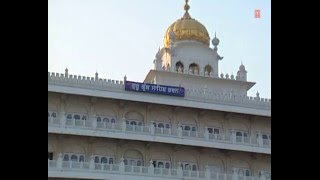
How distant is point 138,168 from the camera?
2567cm

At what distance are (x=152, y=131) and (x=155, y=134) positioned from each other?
0.60 ft

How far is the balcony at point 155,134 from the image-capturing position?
1024 inches

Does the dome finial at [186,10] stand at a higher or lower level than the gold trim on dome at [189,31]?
higher

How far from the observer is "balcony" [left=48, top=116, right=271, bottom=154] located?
26016 millimetres

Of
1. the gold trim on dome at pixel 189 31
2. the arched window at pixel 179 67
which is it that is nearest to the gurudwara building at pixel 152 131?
the arched window at pixel 179 67

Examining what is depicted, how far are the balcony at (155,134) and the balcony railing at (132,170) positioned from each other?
133cm

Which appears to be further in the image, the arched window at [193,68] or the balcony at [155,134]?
the arched window at [193,68]

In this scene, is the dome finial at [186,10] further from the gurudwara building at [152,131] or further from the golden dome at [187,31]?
the gurudwara building at [152,131]

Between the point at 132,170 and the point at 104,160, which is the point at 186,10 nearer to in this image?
the point at 104,160

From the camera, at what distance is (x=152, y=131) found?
88.7 feet

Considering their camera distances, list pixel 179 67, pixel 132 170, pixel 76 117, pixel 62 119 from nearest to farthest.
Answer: pixel 132 170 < pixel 62 119 < pixel 76 117 < pixel 179 67

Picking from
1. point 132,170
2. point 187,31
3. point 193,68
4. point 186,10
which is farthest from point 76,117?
point 186,10
